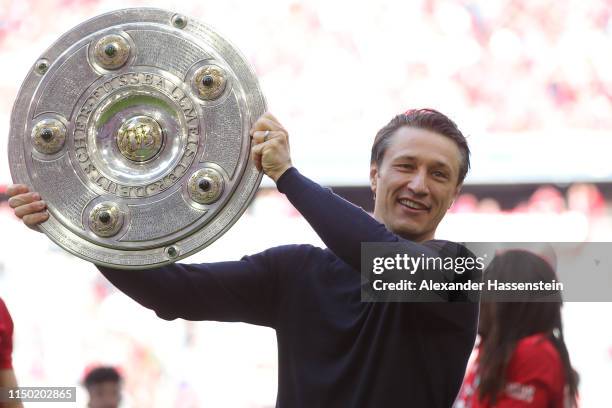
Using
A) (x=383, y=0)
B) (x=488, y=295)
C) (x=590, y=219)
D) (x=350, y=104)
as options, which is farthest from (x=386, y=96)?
(x=488, y=295)

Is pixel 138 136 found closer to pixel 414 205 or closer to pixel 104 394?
pixel 414 205

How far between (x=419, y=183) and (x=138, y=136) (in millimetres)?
533

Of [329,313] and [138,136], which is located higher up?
[138,136]

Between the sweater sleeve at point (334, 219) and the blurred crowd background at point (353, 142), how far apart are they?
4.14m

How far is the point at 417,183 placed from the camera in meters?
2.06

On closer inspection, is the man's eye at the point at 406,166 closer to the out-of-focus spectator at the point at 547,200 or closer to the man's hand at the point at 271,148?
the man's hand at the point at 271,148

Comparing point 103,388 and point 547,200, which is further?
point 547,200

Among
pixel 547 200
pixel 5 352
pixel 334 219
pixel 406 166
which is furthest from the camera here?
pixel 547 200

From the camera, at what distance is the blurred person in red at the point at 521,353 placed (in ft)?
8.62

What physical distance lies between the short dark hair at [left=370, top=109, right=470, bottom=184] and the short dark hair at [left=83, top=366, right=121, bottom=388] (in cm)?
205

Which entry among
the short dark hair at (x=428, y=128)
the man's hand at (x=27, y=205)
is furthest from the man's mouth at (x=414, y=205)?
the man's hand at (x=27, y=205)

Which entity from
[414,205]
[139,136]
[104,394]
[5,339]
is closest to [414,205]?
[414,205]

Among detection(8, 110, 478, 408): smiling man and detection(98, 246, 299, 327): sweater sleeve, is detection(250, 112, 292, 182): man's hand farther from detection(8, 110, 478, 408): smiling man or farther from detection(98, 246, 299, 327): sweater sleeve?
detection(98, 246, 299, 327): sweater sleeve

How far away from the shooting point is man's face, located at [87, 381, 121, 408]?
392cm
